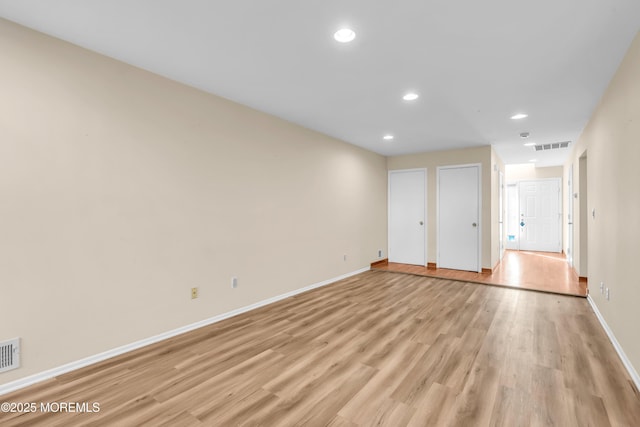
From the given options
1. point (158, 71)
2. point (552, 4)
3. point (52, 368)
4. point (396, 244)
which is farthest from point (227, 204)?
point (396, 244)

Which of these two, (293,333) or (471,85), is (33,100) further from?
(471,85)

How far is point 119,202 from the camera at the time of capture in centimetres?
254

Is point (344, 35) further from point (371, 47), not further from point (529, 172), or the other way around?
point (529, 172)

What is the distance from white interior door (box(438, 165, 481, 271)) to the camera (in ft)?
18.9

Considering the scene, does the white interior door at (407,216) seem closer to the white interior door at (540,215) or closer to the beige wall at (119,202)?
the beige wall at (119,202)

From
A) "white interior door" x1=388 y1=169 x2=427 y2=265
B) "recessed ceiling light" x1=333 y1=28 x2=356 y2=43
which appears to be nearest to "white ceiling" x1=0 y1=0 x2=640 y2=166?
"recessed ceiling light" x1=333 y1=28 x2=356 y2=43

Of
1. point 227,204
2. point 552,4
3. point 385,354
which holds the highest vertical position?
point 552,4

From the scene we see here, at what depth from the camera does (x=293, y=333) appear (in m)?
2.98

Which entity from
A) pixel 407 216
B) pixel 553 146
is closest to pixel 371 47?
pixel 407 216

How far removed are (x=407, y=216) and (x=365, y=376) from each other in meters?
4.77

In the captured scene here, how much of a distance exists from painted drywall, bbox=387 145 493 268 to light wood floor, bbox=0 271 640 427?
2.24 m

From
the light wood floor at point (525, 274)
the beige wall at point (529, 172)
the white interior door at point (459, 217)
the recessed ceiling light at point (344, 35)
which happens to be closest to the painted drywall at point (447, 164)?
the white interior door at point (459, 217)

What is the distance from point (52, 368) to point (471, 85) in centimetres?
427

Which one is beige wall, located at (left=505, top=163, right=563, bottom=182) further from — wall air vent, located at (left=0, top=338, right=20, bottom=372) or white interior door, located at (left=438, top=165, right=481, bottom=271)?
wall air vent, located at (left=0, top=338, right=20, bottom=372)
